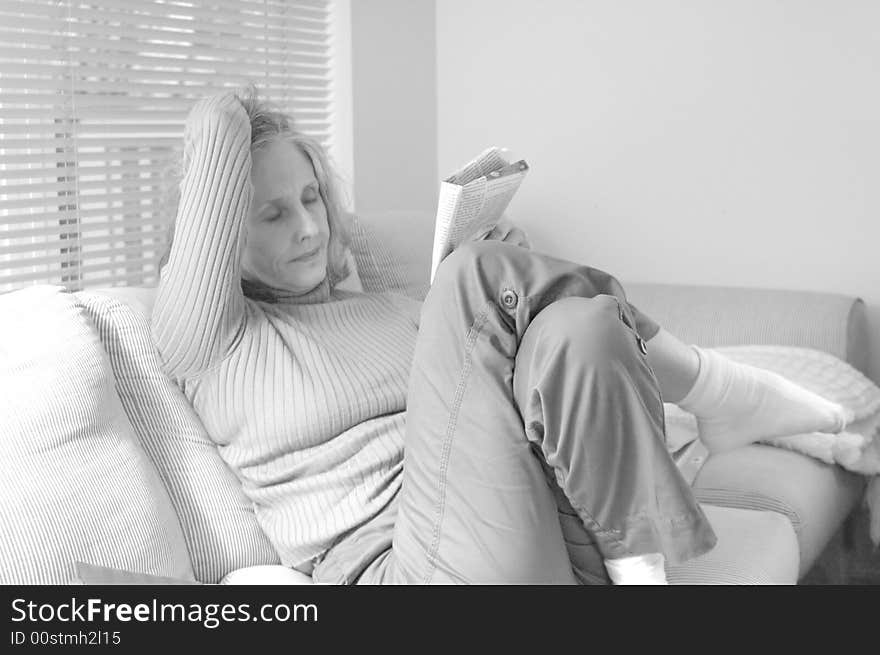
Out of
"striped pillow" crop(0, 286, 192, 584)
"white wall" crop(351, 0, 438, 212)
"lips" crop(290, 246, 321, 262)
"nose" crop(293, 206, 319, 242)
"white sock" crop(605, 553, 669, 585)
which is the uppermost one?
"white wall" crop(351, 0, 438, 212)

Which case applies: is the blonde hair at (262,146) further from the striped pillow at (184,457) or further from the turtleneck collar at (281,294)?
the striped pillow at (184,457)

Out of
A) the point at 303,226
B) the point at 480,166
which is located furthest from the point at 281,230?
the point at 480,166

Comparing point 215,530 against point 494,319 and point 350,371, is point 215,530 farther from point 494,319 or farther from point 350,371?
point 494,319

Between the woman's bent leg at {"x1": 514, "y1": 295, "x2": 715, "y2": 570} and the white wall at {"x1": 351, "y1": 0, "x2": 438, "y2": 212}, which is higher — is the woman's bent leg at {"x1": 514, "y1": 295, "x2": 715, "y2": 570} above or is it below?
below

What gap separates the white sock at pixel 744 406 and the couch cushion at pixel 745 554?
118 mm

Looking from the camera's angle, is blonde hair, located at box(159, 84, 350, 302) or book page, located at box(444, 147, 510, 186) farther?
blonde hair, located at box(159, 84, 350, 302)

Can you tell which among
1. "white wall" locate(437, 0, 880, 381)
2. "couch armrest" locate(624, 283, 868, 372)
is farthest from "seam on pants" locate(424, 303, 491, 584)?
"white wall" locate(437, 0, 880, 381)

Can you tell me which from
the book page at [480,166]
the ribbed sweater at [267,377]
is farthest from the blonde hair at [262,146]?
the book page at [480,166]

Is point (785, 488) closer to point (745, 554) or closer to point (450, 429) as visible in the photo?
point (745, 554)

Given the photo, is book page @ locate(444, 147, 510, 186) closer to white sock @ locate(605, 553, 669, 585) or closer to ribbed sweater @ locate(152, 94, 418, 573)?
ribbed sweater @ locate(152, 94, 418, 573)

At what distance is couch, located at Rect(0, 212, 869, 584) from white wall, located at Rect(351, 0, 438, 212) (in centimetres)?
122

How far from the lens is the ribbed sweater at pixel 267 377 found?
1.51 meters

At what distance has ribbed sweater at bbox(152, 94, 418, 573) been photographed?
1.51m

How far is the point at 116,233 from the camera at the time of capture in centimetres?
237
